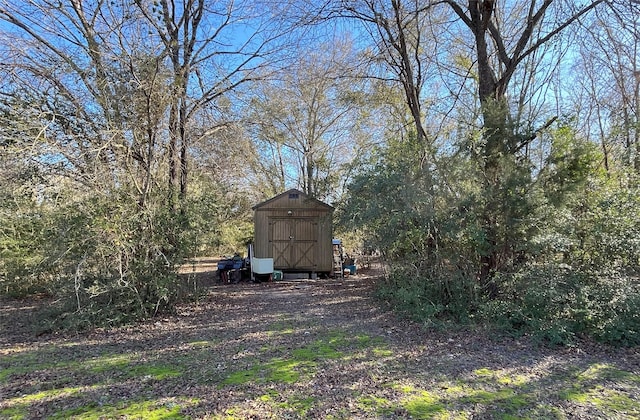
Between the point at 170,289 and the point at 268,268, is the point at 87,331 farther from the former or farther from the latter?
the point at 268,268

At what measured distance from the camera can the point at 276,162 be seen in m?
19.3

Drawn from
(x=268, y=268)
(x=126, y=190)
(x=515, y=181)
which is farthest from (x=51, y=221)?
(x=515, y=181)

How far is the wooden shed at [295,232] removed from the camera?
10.7 meters

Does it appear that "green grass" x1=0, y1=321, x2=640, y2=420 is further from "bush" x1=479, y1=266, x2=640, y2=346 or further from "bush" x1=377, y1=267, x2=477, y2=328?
"bush" x1=377, y1=267, x2=477, y2=328

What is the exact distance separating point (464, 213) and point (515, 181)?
859 mm

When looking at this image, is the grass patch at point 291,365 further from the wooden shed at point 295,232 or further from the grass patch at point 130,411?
the wooden shed at point 295,232

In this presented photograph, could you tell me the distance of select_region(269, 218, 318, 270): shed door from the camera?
35.2ft

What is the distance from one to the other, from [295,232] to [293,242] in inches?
12.0

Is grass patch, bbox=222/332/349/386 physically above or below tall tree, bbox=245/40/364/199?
below

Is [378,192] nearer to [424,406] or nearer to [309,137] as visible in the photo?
[424,406]


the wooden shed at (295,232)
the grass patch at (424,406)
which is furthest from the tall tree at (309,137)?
the grass patch at (424,406)

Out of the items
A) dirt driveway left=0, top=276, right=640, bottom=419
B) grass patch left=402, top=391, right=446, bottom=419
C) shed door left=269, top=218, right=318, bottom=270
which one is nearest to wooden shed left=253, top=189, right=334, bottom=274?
shed door left=269, top=218, right=318, bottom=270

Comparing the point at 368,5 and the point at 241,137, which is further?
the point at 241,137

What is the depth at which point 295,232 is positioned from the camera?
1077cm
